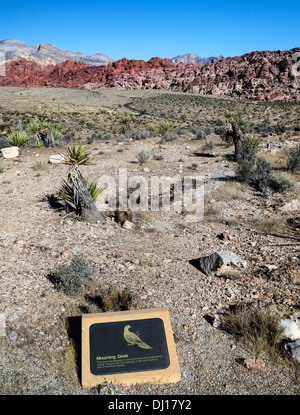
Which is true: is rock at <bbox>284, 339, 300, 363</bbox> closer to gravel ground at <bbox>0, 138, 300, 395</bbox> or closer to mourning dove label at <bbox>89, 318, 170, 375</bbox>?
gravel ground at <bbox>0, 138, 300, 395</bbox>

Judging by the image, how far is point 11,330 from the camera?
3975 mm

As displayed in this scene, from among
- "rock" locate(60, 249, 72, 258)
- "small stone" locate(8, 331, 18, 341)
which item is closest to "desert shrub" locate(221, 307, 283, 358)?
"small stone" locate(8, 331, 18, 341)

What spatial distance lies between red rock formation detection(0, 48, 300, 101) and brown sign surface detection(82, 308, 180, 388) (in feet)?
270

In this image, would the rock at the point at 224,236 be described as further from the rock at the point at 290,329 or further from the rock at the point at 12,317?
the rock at the point at 12,317

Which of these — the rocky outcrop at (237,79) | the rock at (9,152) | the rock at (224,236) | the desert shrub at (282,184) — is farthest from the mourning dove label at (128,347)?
the rocky outcrop at (237,79)

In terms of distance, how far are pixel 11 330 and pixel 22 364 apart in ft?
2.17

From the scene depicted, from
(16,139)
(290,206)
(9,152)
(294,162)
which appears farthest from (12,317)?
(16,139)

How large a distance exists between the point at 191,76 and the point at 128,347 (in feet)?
397

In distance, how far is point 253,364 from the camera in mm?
3500

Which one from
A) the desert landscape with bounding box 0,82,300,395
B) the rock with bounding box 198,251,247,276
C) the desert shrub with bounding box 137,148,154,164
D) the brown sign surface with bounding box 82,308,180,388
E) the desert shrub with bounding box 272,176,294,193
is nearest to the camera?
the brown sign surface with bounding box 82,308,180,388

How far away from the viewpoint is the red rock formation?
80625mm

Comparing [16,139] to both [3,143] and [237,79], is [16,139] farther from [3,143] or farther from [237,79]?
[237,79]

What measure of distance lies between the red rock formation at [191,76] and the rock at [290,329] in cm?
8122

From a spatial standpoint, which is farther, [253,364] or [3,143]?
[3,143]
